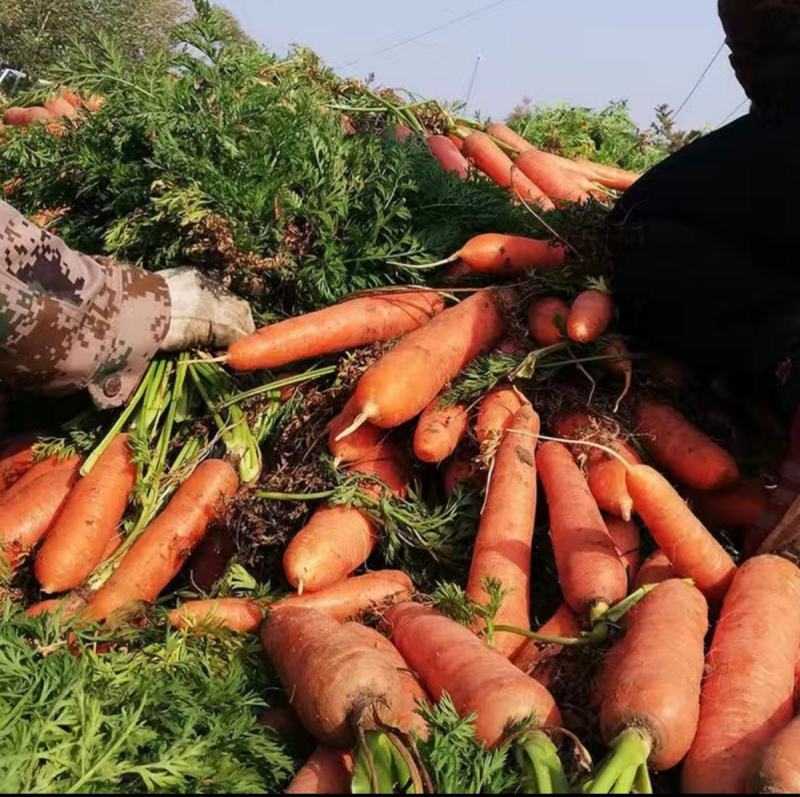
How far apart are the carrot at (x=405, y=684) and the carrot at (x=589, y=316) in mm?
1185

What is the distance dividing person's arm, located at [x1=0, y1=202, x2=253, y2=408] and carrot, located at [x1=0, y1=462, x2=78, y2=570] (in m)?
0.31

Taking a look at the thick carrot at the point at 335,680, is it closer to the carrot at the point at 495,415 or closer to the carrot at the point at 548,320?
the carrot at the point at 495,415

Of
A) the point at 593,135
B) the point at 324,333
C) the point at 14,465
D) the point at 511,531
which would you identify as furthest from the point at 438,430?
the point at 593,135

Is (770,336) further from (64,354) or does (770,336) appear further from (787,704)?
(64,354)

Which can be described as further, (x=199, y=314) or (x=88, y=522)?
(x=199, y=314)

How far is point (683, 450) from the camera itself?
2.81m

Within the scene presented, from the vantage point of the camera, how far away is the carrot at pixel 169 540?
9.18 feet

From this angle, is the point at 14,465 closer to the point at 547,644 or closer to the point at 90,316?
the point at 90,316

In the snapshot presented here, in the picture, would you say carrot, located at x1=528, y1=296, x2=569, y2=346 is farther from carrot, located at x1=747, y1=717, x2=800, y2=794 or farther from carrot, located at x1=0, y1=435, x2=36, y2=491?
carrot, located at x1=0, y1=435, x2=36, y2=491

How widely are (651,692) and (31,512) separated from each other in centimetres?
212

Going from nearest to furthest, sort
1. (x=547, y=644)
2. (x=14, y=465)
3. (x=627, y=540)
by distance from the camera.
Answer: (x=547, y=644) → (x=627, y=540) → (x=14, y=465)

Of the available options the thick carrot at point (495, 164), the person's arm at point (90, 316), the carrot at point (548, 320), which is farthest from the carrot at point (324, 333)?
the thick carrot at point (495, 164)

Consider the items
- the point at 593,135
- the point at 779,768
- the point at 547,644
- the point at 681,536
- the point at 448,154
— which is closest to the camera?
the point at 779,768

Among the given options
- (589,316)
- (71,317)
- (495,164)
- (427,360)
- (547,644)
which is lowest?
(547,644)
